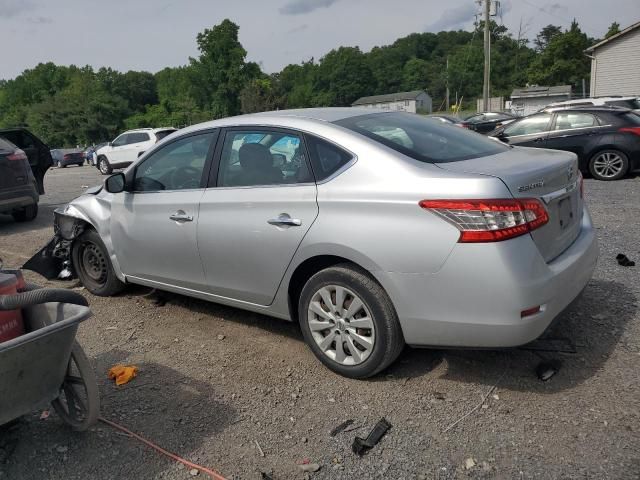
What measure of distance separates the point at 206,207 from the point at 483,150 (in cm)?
196

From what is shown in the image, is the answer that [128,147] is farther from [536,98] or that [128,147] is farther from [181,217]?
[536,98]

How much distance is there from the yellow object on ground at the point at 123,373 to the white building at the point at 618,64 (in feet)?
120

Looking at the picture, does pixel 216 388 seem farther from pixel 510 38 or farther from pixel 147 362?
pixel 510 38

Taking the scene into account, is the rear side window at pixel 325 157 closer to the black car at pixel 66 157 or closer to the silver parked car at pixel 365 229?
the silver parked car at pixel 365 229

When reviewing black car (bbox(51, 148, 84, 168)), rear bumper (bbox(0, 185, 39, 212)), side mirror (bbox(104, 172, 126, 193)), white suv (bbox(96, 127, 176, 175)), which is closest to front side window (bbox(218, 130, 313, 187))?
side mirror (bbox(104, 172, 126, 193))

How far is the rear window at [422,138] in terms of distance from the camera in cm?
333

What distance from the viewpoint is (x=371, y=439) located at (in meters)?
2.82

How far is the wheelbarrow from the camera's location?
8.10ft

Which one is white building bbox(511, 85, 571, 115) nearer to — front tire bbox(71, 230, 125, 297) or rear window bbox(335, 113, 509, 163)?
rear window bbox(335, 113, 509, 163)

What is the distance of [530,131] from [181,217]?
9661mm

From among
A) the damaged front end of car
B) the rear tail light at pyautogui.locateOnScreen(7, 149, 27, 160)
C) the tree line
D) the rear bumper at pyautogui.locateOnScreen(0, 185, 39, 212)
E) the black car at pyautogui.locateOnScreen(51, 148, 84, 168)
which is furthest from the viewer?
the tree line

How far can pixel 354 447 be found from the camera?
278 cm

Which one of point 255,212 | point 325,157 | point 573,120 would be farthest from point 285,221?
point 573,120

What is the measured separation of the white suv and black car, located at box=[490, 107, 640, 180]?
1655cm
